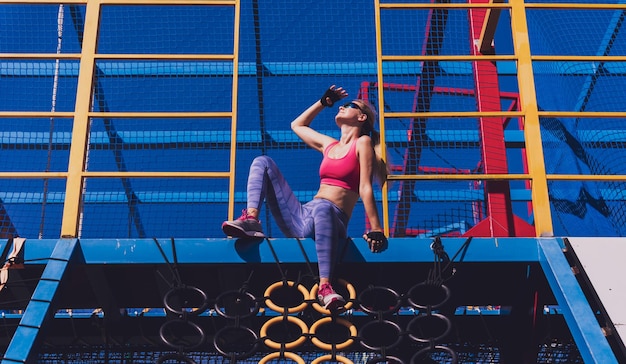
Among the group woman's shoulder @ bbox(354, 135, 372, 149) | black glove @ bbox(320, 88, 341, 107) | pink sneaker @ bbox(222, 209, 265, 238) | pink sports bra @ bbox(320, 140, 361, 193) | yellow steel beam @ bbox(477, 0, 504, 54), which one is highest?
yellow steel beam @ bbox(477, 0, 504, 54)

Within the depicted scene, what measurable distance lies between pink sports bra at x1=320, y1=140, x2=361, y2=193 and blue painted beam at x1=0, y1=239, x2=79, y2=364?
4.96ft

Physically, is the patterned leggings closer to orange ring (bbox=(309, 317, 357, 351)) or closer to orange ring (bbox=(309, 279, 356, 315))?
orange ring (bbox=(309, 279, 356, 315))

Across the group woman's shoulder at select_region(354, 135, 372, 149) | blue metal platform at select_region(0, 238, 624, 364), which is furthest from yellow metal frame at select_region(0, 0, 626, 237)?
blue metal platform at select_region(0, 238, 624, 364)

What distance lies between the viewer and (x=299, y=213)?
16.9 ft

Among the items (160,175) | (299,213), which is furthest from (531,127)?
(160,175)

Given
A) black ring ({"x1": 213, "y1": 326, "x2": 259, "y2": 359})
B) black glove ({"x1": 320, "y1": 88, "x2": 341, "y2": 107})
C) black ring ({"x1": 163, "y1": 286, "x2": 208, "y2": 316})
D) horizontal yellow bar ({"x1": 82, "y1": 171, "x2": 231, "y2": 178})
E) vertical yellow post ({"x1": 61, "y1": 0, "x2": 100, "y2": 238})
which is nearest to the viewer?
black ring ({"x1": 213, "y1": 326, "x2": 259, "y2": 359})

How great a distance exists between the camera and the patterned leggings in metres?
4.72

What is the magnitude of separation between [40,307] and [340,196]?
1784 mm

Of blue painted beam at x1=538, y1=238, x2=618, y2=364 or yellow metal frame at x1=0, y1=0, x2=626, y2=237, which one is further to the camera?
yellow metal frame at x1=0, y1=0, x2=626, y2=237

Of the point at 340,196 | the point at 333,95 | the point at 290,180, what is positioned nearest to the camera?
the point at 340,196

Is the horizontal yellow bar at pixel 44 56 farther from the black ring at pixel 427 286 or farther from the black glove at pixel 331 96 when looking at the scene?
the black ring at pixel 427 286

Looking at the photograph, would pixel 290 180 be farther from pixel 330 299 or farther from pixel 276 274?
pixel 330 299

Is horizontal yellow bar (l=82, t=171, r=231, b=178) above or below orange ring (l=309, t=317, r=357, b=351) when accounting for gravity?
above

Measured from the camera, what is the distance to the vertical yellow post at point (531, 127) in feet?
16.6
